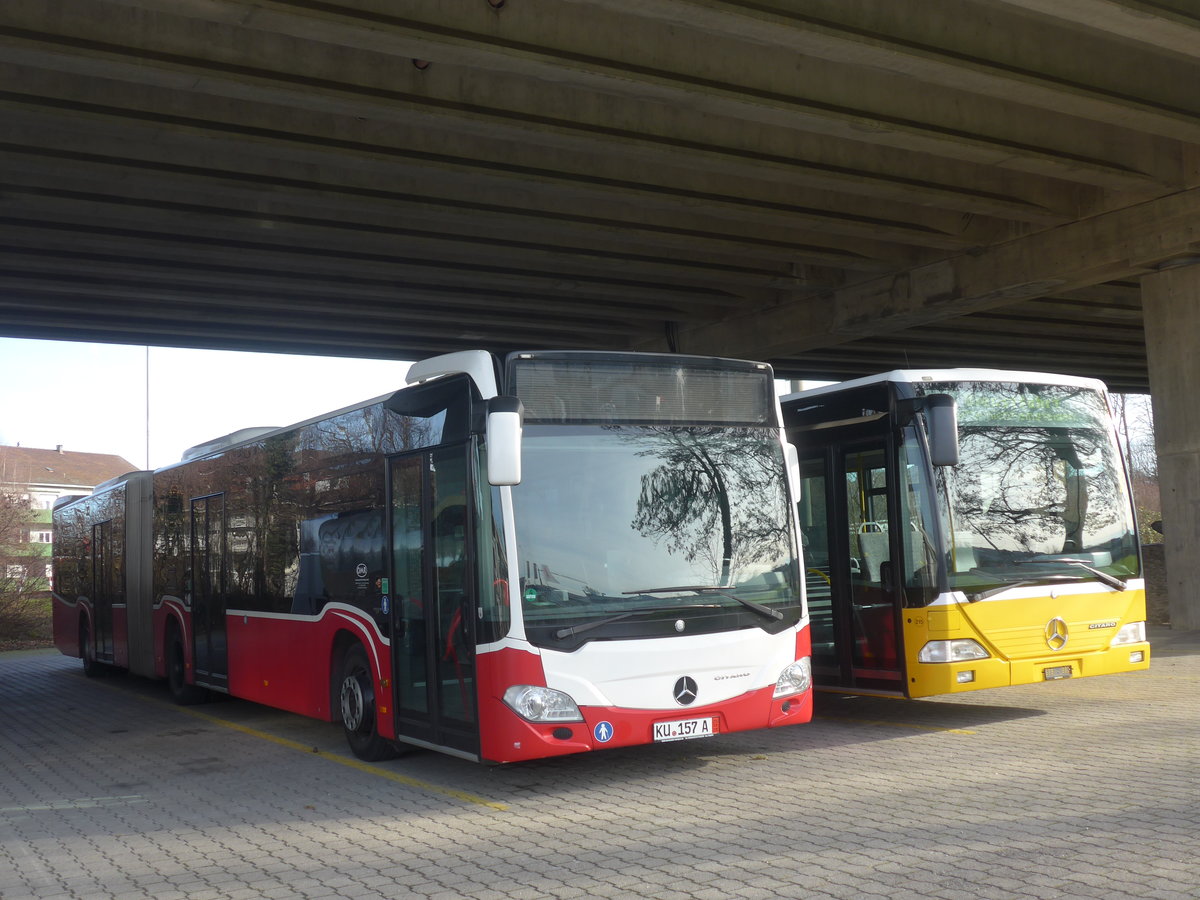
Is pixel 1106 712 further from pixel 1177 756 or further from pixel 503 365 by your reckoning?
pixel 503 365

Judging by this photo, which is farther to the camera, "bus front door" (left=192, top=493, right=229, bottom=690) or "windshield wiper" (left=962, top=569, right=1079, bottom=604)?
"bus front door" (left=192, top=493, right=229, bottom=690)

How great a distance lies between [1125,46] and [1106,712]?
8478mm

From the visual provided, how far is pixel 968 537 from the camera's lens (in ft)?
32.2

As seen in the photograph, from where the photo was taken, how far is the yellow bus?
31.7 ft

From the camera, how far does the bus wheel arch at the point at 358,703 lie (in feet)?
31.3

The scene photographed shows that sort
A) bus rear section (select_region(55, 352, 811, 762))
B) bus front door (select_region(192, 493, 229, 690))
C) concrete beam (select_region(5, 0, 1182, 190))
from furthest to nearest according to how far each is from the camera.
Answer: bus front door (select_region(192, 493, 229, 690)) → concrete beam (select_region(5, 0, 1182, 190)) → bus rear section (select_region(55, 352, 811, 762))

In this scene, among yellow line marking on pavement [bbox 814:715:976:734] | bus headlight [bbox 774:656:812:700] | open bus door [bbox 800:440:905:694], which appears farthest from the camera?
open bus door [bbox 800:440:905:694]

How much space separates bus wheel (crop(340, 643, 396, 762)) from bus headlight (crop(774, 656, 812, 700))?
311 cm

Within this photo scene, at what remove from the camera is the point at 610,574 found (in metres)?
7.98

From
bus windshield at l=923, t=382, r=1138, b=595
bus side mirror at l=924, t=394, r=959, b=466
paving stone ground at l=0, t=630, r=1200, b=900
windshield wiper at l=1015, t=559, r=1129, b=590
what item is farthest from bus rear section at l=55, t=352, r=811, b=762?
windshield wiper at l=1015, t=559, r=1129, b=590

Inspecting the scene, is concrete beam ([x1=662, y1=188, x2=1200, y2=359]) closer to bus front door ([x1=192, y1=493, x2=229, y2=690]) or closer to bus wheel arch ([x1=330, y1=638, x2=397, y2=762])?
bus front door ([x1=192, y1=493, x2=229, y2=690])

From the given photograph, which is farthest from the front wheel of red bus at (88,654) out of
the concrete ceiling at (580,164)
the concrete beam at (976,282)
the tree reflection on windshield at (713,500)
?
the concrete beam at (976,282)

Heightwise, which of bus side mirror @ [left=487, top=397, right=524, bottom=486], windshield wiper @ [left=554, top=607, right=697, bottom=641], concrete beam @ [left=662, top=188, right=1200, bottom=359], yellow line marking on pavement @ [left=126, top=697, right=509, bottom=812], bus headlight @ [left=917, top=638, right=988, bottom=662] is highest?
A: concrete beam @ [left=662, top=188, right=1200, bottom=359]

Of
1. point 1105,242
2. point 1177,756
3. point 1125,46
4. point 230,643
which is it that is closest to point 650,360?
point 1177,756
